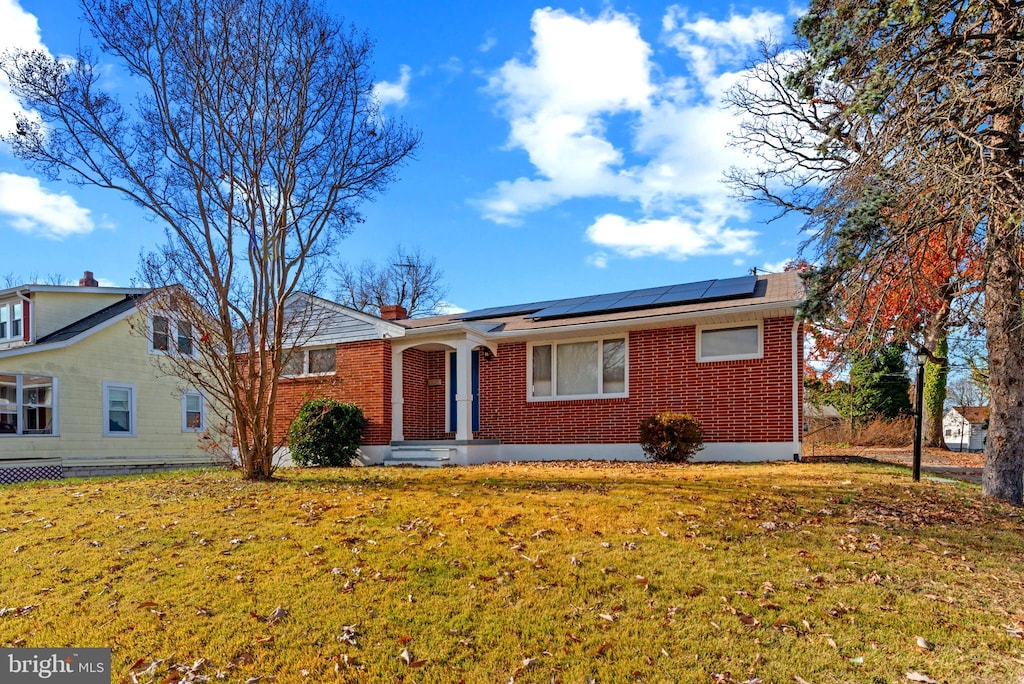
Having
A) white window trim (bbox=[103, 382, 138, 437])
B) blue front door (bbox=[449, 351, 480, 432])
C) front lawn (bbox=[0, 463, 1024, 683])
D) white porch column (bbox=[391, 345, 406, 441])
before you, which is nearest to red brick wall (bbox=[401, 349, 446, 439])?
blue front door (bbox=[449, 351, 480, 432])

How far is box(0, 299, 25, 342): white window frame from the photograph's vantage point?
63.4 feet

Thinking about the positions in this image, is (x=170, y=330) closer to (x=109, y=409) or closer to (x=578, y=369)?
(x=109, y=409)

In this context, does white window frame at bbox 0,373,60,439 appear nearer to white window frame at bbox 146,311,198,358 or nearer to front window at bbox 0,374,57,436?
front window at bbox 0,374,57,436

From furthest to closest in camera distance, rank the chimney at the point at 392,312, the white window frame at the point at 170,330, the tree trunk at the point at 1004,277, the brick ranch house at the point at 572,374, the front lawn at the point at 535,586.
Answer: the chimney at the point at 392,312 → the brick ranch house at the point at 572,374 → the white window frame at the point at 170,330 → the tree trunk at the point at 1004,277 → the front lawn at the point at 535,586

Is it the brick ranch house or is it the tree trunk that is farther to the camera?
the brick ranch house

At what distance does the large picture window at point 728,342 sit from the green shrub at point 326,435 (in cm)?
784

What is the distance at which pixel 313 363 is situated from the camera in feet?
54.6

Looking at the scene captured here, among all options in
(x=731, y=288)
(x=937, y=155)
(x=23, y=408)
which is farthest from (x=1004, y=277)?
(x=23, y=408)

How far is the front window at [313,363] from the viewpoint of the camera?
643 inches

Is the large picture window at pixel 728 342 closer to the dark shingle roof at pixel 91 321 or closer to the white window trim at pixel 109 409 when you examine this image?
the dark shingle roof at pixel 91 321

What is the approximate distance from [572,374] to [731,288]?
13.1 feet

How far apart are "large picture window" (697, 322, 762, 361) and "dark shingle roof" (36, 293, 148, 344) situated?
50.8 ft

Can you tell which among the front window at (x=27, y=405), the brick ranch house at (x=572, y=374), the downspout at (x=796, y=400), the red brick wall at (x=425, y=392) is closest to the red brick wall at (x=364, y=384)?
the brick ranch house at (x=572, y=374)

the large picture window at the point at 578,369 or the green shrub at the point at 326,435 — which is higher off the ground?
the large picture window at the point at 578,369
